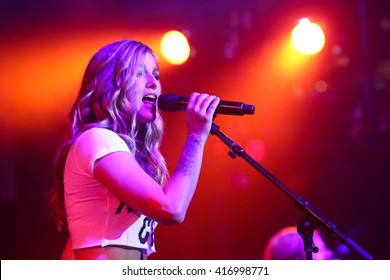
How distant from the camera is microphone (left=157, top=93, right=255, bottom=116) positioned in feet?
5.99

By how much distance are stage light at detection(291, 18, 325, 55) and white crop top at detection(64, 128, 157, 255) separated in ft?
11.8

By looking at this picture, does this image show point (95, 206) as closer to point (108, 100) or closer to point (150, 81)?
point (108, 100)

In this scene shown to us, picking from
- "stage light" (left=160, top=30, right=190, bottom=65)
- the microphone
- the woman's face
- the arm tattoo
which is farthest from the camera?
"stage light" (left=160, top=30, right=190, bottom=65)

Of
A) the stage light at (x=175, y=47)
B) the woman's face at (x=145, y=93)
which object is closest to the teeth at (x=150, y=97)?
the woman's face at (x=145, y=93)

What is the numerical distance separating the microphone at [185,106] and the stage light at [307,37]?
333cm

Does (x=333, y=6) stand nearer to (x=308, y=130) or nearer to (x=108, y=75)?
(x=308, y=130)

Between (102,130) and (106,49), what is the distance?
421 mm

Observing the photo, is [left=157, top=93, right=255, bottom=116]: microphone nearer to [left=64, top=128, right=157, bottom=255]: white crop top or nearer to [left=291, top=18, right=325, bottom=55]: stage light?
[left=64, top=128, right=157, bottom=255]: white crop top

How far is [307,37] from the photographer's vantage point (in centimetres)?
494

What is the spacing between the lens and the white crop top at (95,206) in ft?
5.62

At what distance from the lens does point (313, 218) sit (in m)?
1.70

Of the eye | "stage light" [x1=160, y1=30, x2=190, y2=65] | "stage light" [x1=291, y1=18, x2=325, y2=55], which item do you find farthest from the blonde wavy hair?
"stage light" [x1=291, y1=18, x2=325, y2=55]

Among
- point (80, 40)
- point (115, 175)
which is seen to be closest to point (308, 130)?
point (80, 40)

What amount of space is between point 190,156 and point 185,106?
232 mm
